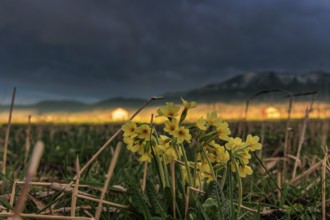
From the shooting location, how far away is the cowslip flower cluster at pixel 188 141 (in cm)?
203

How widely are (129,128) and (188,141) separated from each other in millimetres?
278

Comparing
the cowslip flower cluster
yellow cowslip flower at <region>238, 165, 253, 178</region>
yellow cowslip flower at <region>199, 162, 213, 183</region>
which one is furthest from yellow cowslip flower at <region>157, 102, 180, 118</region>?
yellow cowslip flower at <region>238, 165, 253, 178</region>

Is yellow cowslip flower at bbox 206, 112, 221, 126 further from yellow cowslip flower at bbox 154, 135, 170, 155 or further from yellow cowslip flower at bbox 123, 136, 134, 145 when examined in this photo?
yellow cowslip flower at bbox 123, 136, 134, 145

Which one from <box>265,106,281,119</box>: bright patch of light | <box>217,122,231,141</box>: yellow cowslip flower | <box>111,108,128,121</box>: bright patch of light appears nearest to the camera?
<box>217,122,231,141</box>: yellow cowslip flower

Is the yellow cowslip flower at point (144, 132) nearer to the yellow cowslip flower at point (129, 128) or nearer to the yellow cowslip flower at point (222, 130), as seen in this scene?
the yellow cowslip flower at point (129, 128)

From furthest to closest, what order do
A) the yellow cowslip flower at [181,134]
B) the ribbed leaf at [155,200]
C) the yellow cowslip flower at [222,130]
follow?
the ribbed leaf at [155,200], the yellow cowslip flower at [222,130], the yellow cowslip flower at [181,134]

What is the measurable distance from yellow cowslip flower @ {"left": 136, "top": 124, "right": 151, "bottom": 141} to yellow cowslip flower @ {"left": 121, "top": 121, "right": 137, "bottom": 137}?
24mm

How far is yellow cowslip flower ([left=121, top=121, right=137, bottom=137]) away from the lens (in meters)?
2.05

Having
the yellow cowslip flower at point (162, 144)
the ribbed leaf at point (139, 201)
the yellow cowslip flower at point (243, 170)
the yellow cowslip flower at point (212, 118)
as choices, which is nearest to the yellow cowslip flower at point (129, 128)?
the yellow cowslip flower at point (162, 144)

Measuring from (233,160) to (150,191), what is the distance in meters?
0.43

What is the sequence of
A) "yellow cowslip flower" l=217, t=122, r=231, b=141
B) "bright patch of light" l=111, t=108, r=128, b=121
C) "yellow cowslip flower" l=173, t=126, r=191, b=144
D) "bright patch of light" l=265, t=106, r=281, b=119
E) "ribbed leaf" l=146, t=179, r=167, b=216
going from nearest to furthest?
"yellow cowslip flower" l=173, t=126, r=191, b=144 → "yellow cowslip flower" l=217, t=122, r=231, b=141 → "ribbed leaf" l=146, t=179, r=167, b=216 → "bright patch of light" l=265, t=106, r=281, b=119 → "bright patch of light" l=111, t=108, r=128, b=121

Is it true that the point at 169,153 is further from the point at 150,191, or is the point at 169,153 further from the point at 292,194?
the point at 292,194

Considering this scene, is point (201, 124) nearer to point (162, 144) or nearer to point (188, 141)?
point (188, 141)

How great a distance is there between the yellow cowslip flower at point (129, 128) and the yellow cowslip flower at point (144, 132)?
2 centimetres
